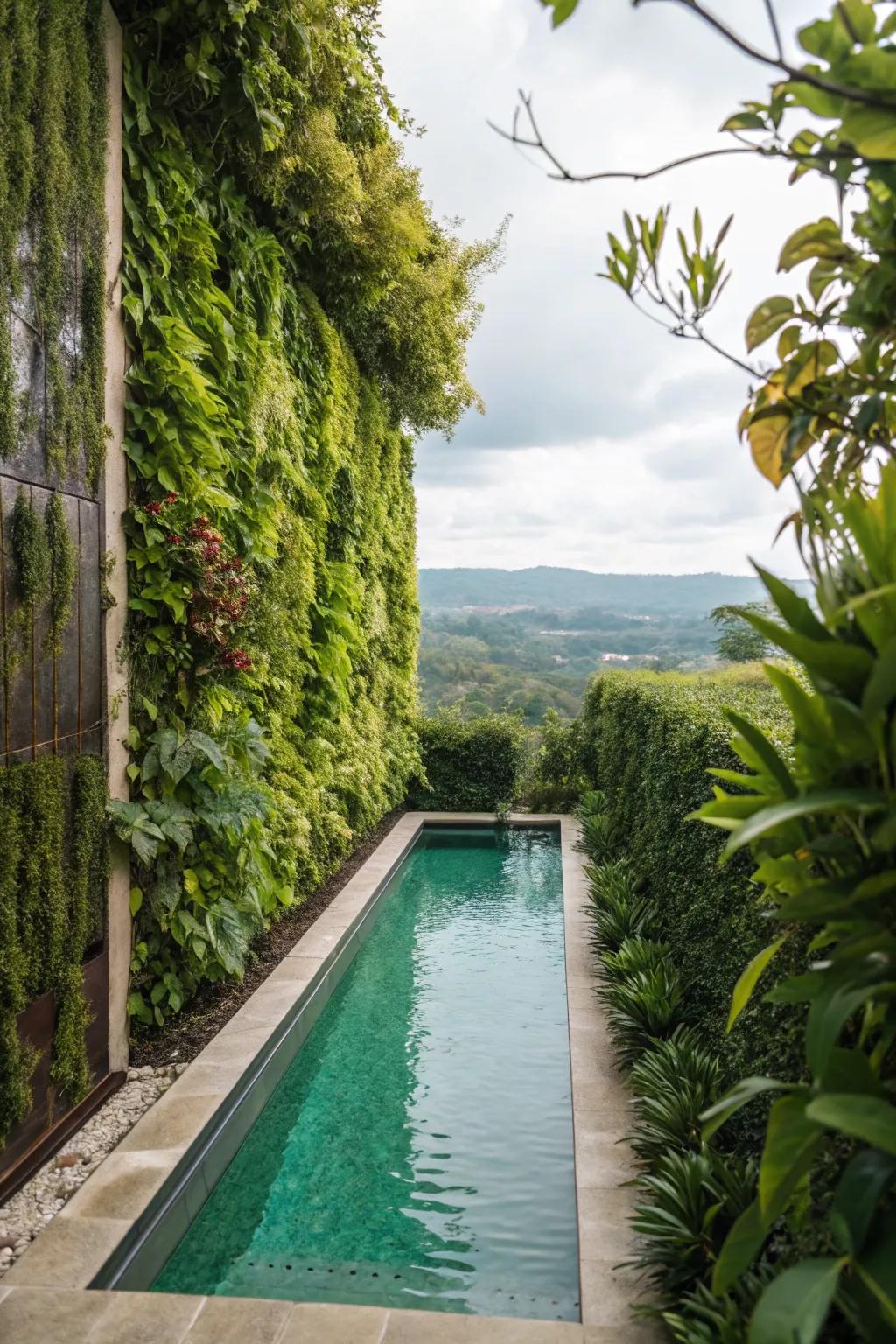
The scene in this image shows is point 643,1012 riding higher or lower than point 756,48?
lower

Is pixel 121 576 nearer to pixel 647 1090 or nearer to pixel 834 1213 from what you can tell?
pixel 647 1090

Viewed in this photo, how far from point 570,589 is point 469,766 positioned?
39.0m

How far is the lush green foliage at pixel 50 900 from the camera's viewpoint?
2881 millimetres

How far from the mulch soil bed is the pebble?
128 millimetres

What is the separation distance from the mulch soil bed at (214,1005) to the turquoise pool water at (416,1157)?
0.45m

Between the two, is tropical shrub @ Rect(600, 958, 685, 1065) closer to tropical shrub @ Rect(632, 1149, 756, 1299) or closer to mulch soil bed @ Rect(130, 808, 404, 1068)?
tropical shrub @ Rect(632, 1149, 756, 1299)

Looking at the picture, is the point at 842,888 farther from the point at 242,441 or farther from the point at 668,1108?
the point at 242,441

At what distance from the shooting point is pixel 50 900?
3.17 m

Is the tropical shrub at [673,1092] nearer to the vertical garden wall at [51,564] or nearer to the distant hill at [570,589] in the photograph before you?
the vertical garden wall at [51,564]

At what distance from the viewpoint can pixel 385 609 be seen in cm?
979

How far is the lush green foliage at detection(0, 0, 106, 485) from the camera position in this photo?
2861mm

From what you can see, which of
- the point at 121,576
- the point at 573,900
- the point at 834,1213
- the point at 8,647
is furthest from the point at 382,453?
the point at 834,1213

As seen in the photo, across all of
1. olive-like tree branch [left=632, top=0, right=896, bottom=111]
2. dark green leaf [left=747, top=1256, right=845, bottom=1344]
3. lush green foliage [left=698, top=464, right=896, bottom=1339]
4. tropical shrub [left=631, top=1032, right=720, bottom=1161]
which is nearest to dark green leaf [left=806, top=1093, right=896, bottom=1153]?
lush green foliage [left=698, top=464, right=896, bottom=1339]

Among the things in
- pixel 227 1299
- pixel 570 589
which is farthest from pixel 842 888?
pixel 570 589
